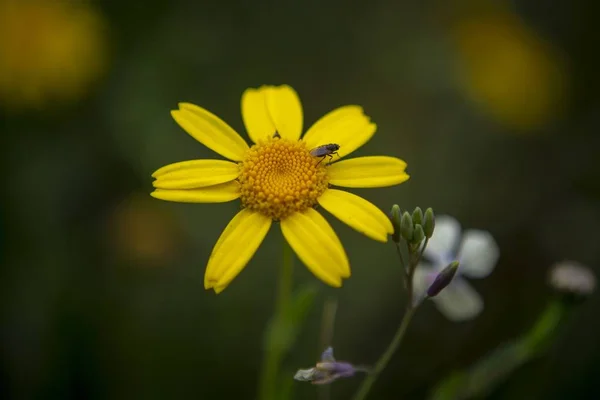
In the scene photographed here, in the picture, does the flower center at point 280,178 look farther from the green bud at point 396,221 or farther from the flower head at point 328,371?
the flower head at point 328,371

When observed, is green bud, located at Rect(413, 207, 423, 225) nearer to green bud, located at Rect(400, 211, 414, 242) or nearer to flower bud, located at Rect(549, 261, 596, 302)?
green bud, located at Rect(400, 211, 414, 242)

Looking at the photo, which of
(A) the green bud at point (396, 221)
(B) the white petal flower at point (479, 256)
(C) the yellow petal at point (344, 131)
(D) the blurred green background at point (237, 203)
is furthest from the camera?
(D) the blurred green background at point (237, 203)

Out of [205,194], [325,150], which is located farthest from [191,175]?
[325,150]

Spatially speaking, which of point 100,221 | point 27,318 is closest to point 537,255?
point 100,221

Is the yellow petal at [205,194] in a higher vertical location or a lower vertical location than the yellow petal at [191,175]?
lower

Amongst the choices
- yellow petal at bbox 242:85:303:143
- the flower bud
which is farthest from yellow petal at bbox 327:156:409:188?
the flower bud

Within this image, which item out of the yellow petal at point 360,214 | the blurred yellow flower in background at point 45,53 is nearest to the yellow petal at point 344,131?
the yellow petal at point 360,214

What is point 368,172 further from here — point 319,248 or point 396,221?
point 319,248
